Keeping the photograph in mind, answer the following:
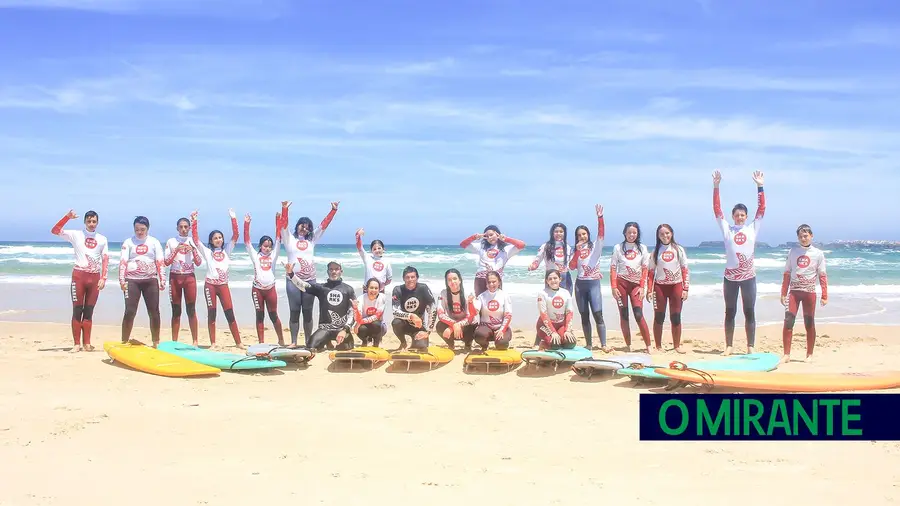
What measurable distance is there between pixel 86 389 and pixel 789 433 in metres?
6.10

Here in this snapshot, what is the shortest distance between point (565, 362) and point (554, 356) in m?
0.23

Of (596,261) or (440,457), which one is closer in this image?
(440,457)

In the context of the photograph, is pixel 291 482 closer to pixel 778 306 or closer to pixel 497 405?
pixel 497 405

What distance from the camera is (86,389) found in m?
6.53

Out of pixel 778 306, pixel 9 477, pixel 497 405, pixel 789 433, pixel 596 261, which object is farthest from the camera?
pixel 778 306

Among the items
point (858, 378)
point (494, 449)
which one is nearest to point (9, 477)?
point (494, 449)

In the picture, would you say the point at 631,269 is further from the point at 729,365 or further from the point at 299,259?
the point at 299,259

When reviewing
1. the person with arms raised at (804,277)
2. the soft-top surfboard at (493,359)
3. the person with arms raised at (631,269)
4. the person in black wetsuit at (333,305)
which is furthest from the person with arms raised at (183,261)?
the person with arms raised at (804,277)

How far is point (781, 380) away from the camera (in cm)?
641

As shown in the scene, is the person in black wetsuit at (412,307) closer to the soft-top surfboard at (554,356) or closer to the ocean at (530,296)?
the soft-top surfboard at (554,356)

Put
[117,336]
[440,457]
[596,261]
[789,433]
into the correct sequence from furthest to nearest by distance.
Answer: [117,336], [596,261], [789,433], [440,457]

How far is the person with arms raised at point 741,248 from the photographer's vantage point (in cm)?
791

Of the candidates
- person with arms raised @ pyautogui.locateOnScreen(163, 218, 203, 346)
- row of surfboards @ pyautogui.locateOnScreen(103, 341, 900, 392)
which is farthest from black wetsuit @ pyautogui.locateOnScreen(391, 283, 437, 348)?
person with arms raised @ pyautogui.locateOnScreen(163, 218, 203, 346)

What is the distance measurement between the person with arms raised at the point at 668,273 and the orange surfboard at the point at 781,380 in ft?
5.57
